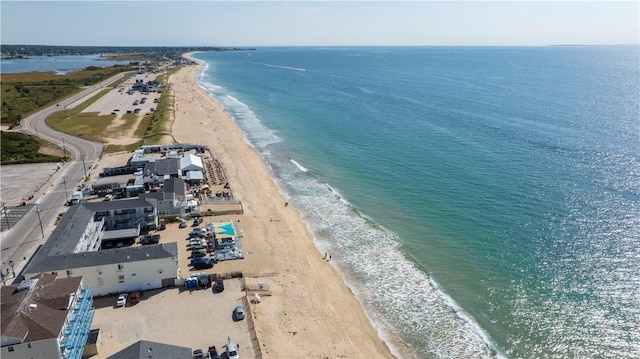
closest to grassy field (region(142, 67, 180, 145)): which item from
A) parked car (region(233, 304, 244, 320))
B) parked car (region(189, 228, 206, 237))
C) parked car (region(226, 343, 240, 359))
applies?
parked car (region(189, 228, 206, 237))

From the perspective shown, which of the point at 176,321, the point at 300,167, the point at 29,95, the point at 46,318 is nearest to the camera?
the point at 46,318

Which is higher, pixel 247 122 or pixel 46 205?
pixel 247 122

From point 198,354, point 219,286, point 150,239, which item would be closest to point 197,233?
point 150,239

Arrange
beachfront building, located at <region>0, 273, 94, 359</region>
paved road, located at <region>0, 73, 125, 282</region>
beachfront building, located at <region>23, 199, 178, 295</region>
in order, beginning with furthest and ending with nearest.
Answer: paved road, located at <region>0, 73, 125, 282</region>
beachfront building, located at <region>23, 199, 178, 295</region>
beachfront building, located at <region>0, 273, 94, 359</region>

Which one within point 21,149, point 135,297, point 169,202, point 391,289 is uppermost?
point 21,149

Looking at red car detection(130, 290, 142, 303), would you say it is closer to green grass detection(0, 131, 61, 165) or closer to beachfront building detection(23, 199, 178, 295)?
beachfront building detection(23, 199, 178, 295)

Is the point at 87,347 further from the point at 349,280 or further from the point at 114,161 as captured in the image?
the point at 114,161

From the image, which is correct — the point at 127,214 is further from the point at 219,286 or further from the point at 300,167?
the point at 300,167
